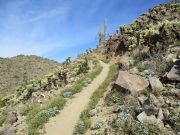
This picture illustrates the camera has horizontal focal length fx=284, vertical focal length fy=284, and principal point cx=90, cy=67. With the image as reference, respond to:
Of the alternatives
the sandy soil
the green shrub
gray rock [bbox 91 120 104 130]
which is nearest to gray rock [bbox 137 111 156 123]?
gray rock [bbox 91 120 104 130]

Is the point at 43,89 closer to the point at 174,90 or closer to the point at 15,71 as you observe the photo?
the point at 174,90

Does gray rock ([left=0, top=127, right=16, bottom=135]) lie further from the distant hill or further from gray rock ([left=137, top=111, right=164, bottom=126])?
the distant hill

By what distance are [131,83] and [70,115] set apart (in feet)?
12.8

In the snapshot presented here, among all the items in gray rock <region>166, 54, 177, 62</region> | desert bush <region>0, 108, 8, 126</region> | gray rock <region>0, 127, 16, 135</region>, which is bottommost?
gray rock <region>0, 127, 16, 135</region>

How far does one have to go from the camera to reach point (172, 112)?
12023mm

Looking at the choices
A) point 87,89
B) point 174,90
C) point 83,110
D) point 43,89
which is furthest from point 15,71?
point 174,90

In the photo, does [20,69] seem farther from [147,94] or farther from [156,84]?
→ [147,94]

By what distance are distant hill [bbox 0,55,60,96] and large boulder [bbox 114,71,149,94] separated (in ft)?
117

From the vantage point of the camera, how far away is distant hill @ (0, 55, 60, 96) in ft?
175

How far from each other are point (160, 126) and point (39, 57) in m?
64.7

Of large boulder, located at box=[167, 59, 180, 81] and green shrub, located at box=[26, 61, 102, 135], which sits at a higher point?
large boulder, located at box=[167, 59, 180, 81]

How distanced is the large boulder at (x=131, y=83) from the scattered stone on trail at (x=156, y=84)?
1.33ft

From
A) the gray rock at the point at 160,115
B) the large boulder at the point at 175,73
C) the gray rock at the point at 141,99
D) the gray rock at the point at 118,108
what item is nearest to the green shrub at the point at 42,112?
the gray rock at the point at 118,108

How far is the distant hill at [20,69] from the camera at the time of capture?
5322 centimetres
